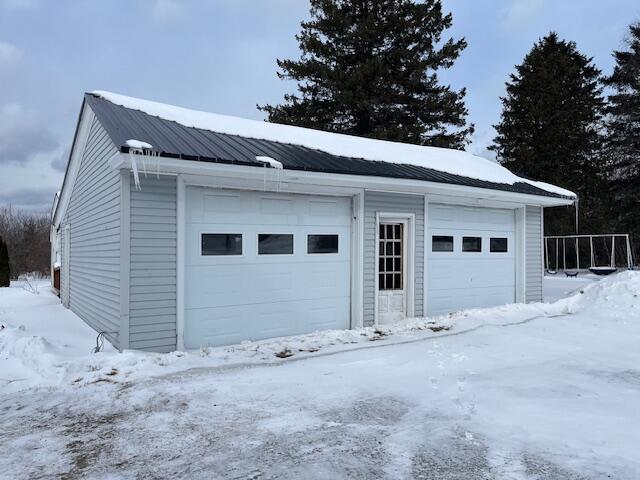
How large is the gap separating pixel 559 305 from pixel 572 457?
318 inches

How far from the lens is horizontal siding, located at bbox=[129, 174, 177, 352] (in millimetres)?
5703

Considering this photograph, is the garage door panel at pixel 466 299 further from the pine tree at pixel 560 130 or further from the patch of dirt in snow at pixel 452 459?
the pine tree at pixel 560 130

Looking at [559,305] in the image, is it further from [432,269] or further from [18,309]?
[18,309]

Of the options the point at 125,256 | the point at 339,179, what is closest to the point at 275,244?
the point at 339,179

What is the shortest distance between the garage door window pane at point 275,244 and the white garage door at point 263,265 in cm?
2

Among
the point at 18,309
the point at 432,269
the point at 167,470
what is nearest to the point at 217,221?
the point at 167,470

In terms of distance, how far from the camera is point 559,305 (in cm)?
1027

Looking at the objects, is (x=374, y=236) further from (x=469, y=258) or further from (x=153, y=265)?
(x=153, y=265)

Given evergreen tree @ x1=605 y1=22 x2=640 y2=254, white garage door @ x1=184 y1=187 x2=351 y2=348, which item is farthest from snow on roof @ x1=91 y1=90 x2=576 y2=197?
evergreen tree @ x1=605 y1=22 x2=640 y2=254

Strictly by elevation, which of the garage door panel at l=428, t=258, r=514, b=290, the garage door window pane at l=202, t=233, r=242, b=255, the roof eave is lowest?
the garage door panel at l=428, t=258, r=514, b=290

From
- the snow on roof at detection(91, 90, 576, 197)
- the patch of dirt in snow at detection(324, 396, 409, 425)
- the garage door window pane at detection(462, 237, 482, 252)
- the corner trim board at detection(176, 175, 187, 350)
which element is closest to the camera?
the patch of dirt in snow at detection(324, 396, 409, 425)

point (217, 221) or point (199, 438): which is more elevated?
point (217, 221)

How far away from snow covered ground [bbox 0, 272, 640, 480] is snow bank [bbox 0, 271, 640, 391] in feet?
0.11

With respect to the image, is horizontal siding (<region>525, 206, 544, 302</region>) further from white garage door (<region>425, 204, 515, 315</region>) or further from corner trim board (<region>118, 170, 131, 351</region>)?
corner trim board (<region>118, 170, 131, 351</region>)
